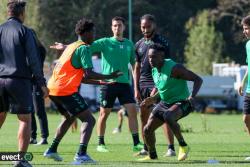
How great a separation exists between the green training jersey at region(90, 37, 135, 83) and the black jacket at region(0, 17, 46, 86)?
422 centimetres

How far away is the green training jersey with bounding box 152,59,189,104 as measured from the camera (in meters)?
14.6

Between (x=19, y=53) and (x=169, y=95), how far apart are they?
3022 mm

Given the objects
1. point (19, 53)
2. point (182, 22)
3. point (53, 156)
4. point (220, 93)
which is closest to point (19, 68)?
point (19, 53)

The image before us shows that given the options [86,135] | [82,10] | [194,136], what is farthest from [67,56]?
[82,10]

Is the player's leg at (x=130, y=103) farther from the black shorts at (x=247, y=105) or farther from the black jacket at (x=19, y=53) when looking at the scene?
the black jacket at (x=19, y=53)

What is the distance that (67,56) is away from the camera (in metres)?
14.7

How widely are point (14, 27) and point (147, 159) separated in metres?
3.50

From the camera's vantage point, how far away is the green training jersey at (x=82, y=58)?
47.3 feet

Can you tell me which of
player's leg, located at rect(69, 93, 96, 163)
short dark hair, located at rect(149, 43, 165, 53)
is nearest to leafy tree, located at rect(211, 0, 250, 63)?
short dark hair, located at rect(149, 43, 165, 53)

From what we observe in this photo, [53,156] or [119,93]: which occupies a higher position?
[119,93]

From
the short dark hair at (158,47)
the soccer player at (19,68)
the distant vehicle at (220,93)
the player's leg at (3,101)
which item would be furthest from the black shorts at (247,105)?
the distant vehicle at (220,93)

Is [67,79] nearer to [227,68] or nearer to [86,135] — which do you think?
[86,135]

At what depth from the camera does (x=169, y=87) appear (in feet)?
48.2

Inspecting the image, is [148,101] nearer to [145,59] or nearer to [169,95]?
[169,95]
